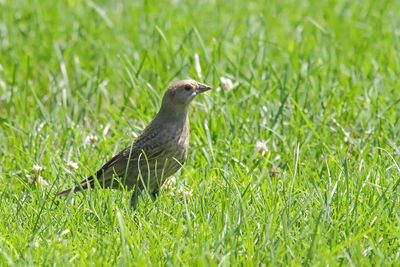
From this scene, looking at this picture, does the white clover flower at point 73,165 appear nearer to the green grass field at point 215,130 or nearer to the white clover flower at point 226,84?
the green grass field at point 215,130

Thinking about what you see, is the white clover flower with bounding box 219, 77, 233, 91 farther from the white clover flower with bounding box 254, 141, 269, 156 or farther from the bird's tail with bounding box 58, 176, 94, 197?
the bird's tail with bounding box 58, 176, 94, 197

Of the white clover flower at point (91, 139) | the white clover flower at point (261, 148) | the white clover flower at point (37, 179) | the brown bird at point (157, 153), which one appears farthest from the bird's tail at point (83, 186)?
the white clover flower at point (261, 148)

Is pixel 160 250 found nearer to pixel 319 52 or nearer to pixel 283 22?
pixel 319 52

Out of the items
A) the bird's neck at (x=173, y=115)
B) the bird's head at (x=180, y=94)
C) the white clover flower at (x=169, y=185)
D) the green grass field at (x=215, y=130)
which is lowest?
the white clover flower at (x=169, y=185)

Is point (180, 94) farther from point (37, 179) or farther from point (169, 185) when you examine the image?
point (37, 179)

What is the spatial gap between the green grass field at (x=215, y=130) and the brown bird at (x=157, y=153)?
0.16 m

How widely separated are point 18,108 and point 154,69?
1144mm

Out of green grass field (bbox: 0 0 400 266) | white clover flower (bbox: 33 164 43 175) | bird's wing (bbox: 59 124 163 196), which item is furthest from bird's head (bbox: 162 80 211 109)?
white clover flower (bbox: 33 164 43 175)

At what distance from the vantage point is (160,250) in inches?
199

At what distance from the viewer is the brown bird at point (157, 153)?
6.21 meters

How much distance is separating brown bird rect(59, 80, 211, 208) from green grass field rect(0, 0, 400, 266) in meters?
0.16

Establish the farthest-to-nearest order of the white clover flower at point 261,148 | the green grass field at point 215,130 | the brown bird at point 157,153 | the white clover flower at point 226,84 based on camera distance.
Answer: the white clover flower at point 226,84, the white clover flower at point 261,148, the brown bird at point 157,153, the green grass field at point 215,130

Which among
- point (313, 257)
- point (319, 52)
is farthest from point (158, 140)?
point (319, 52)

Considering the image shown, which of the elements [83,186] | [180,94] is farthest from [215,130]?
[83,186]
